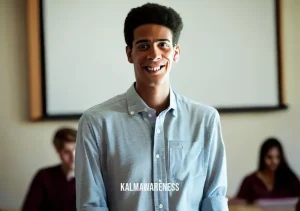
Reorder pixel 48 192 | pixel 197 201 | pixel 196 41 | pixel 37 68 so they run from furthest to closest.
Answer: pixel 196 41 → pixel 37 68 → pixel 48 192 → pixel 197 201

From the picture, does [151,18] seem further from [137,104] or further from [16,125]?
[16,125]

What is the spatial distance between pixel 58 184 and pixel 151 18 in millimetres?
1313

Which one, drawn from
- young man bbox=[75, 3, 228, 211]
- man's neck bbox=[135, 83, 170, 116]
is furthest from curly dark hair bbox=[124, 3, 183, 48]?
man's neck bbox=[135, 83, 170, 116]

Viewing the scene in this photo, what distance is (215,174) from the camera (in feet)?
3.27

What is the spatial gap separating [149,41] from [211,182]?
37 cm

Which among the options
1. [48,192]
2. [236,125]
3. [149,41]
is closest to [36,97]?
[48,192]

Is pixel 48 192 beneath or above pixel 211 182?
beneath

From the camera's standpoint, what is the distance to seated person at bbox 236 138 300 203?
2430 millimetres

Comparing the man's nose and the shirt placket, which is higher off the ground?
the man's nose

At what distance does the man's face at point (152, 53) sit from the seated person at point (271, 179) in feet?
5.35

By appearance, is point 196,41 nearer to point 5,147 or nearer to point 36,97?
point 36,97

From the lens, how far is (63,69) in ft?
7.41

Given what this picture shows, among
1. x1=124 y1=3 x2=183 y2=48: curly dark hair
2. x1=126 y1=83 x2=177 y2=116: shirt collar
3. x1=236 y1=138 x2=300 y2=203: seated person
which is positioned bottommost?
x1=236 y1=138 x2=300 y2=203: seated person

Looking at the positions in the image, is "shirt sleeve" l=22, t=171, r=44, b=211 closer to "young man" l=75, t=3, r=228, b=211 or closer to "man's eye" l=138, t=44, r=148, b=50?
"young man" l=75, t=3, r=228, b=211
